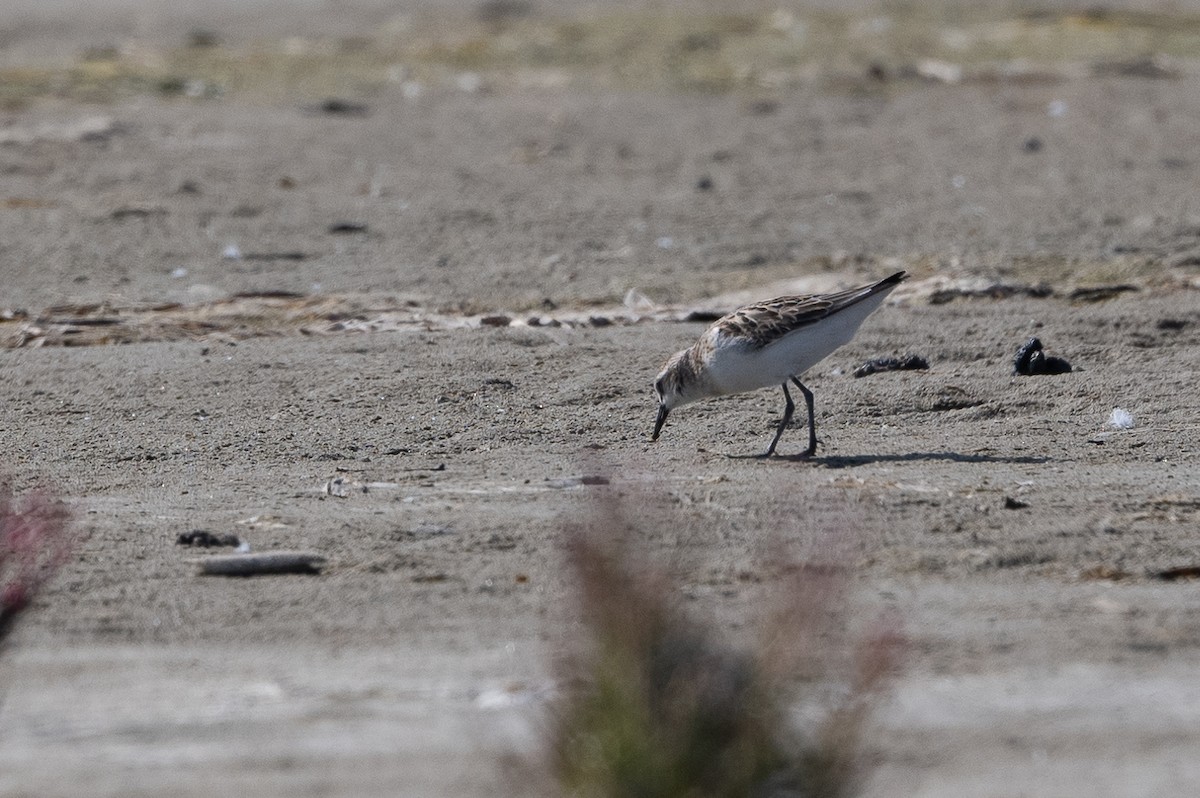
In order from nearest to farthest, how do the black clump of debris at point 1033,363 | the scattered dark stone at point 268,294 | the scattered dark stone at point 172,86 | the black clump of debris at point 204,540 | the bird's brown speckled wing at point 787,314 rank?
1. the black clump of debris at point 204,540
2. the bird's brown speckled wing at point 787,314
3. the black clump of debris at point 1033,363
4. the scattered dark stone at point 268,294
5. the scattered dark stone at point 172,86

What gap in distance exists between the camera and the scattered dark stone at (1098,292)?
424 inches

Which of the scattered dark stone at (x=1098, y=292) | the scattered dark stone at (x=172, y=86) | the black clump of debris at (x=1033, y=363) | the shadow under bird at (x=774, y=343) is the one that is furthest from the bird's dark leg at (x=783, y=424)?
the scattered dark stone at (x=172, y=86)

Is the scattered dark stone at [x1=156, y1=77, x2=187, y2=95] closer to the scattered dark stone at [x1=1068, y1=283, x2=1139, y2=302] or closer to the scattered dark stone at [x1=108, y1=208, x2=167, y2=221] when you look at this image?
the scattered dark stone at [x1=108, y1=208, x2=167, y2=221]

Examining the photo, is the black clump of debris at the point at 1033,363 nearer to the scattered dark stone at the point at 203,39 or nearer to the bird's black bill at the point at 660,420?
the bird's black bill at the point at 660,420

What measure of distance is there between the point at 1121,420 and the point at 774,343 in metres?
1.81

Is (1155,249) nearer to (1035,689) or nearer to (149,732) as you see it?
(1035,689)

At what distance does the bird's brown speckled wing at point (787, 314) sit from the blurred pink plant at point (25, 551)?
3.24 m

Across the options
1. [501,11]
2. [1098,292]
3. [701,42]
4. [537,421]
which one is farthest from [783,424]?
[501,11]

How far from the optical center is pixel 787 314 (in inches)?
319

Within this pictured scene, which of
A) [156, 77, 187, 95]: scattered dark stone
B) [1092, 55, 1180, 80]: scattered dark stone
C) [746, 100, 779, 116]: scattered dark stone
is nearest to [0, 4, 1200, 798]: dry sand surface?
[746, 100, 779, 116]: scattered dark stone

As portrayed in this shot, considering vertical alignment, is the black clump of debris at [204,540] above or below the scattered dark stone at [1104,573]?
above

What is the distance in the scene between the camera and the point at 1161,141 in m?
16.1

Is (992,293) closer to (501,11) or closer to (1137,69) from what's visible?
(1137,69)

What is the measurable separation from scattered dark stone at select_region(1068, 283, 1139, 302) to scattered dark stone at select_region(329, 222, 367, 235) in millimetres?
5510
